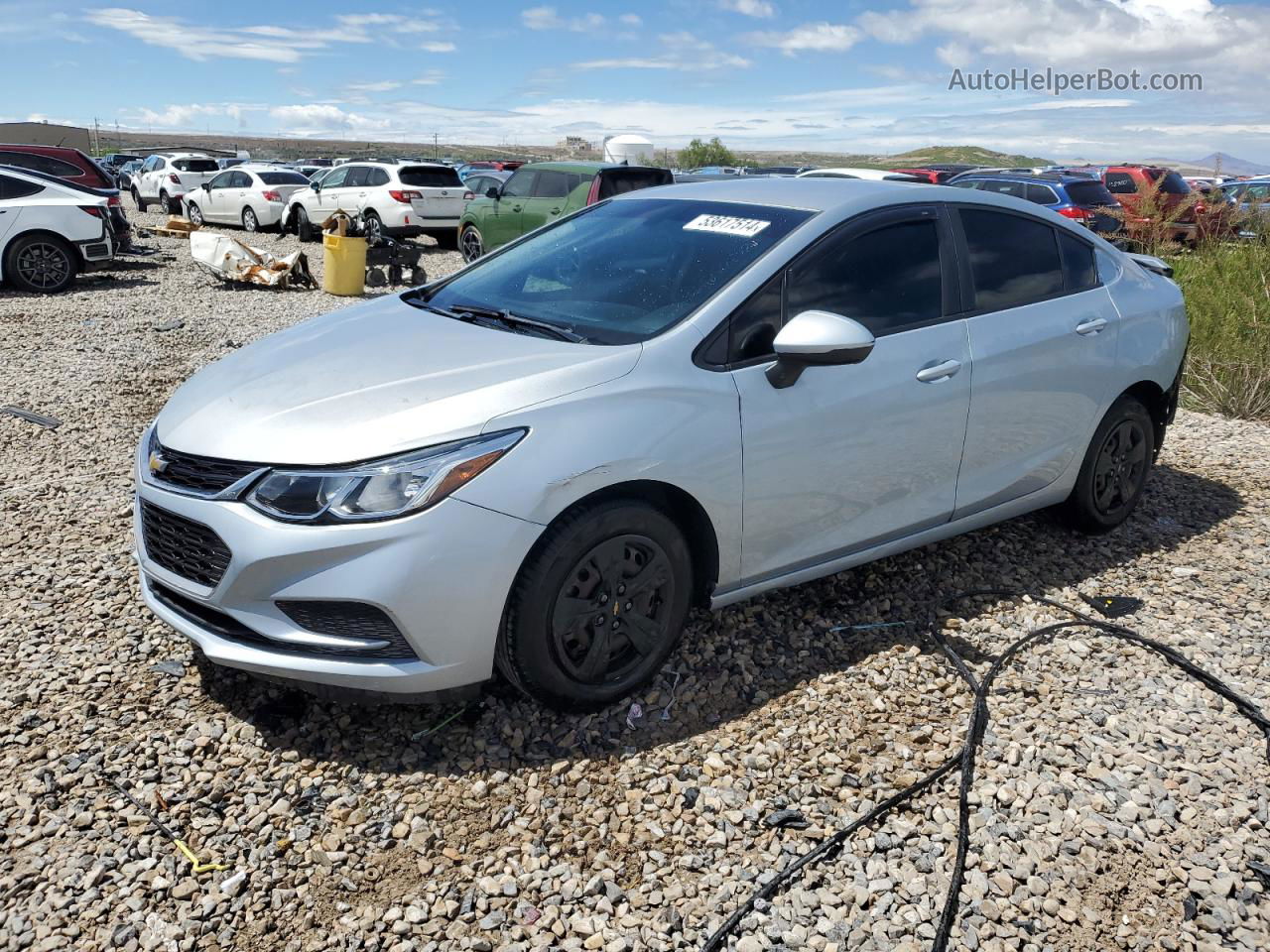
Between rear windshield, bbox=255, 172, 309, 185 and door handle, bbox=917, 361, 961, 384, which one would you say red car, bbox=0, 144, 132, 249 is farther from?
door handle, bbox=917, 361, 961, 384

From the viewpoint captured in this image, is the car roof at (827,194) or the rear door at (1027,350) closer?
the car roof at (827,194)

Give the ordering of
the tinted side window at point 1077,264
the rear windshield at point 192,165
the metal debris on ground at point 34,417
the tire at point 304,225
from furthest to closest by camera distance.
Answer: the rear windshield at point 192,165, the tire at point 304,225, the metal debris on ground at point 34,417, the tinted side window at point 1077,264

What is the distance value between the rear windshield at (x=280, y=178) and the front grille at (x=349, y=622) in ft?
72.0

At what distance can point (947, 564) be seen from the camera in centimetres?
471

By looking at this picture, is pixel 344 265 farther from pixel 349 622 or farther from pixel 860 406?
pixel 349 622

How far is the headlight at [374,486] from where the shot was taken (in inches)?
113

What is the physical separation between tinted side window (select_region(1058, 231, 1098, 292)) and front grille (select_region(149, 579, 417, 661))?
11.3 ft

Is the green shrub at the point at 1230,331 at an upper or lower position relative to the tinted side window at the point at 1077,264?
lower

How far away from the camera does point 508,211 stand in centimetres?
1504

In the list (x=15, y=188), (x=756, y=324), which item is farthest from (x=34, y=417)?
(x=15, y=188)

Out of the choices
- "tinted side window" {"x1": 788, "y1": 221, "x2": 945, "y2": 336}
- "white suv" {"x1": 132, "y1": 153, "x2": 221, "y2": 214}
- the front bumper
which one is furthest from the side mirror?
"white suv" {"x1": 132, "y1": 153, "x2": 221, "y2": 214}

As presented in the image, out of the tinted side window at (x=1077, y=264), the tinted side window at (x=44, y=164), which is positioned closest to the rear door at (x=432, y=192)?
the tinted side window at (x=44, y=164)

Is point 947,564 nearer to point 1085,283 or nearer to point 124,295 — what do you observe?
point 1085,283

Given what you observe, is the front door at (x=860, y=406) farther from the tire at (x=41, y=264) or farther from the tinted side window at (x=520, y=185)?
the tire at (x=41, y=264)
